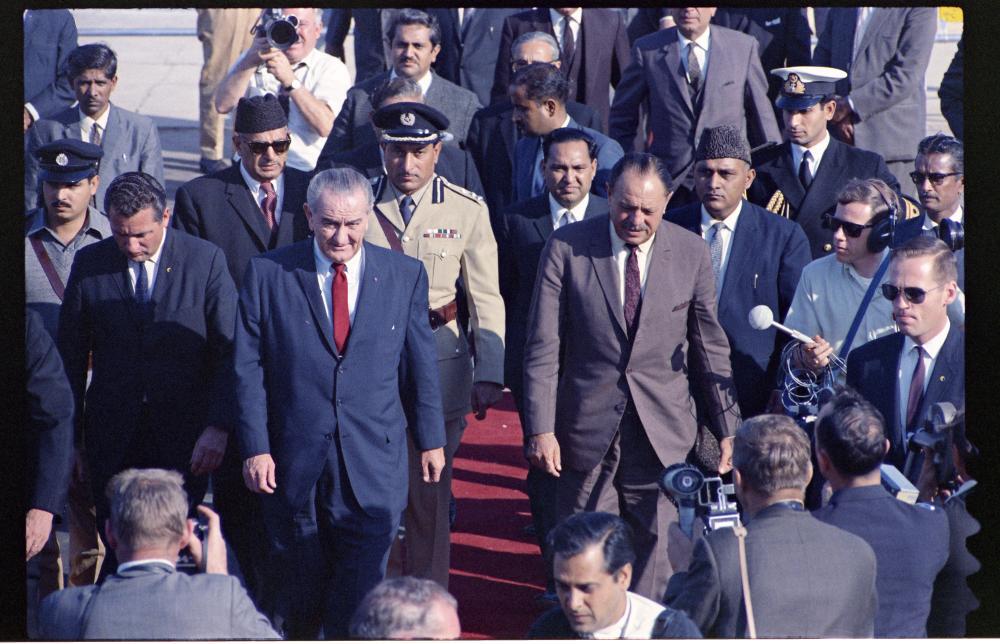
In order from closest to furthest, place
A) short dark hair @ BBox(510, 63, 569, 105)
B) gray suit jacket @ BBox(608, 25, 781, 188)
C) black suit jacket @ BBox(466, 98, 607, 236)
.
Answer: short dark hair @ BBox(510, 63, 569, 105)
black suit jacket @ BBox(466, 98, 607, 236)
gray suit jacket @ BBox(608, 25, 781, 188)

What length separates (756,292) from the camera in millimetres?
5980

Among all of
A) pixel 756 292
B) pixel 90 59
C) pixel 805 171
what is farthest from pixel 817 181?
pixel 90 59

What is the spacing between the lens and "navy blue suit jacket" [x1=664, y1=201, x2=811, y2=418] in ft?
19.6

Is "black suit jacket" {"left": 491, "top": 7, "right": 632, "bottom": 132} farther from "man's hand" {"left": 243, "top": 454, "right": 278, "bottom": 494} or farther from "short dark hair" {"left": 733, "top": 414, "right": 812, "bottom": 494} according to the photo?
"short dark hair" {"left": 733, "top": 414, "right": 812, "bottom": 494}

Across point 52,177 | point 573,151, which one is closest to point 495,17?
point 573,151

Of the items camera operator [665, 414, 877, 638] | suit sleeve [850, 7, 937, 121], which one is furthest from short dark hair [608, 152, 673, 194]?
suit sleeve [850, 7, 937, 121]

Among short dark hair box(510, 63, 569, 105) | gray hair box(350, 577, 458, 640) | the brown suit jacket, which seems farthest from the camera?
short dark hair box(510, 63, 569, 105)

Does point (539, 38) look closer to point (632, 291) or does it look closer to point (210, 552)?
point (632, 291)

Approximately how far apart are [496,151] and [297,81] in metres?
1.02

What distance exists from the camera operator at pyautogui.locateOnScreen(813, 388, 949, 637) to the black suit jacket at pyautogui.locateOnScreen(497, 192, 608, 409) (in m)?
1.89

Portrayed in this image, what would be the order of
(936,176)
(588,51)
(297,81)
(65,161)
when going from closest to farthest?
(65,161) < (936,176) < (297,81) < (588,51)

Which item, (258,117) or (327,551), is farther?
(258,117)

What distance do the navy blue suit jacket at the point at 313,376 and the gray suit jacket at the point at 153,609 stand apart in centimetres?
97

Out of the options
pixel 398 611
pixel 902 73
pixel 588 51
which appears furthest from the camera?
pixel 588 51
